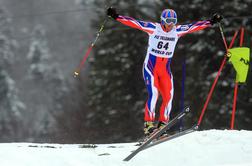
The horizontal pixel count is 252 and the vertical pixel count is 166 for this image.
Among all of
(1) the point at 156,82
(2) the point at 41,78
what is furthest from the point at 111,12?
(2) the point at 41,78

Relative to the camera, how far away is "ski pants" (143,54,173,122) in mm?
10773

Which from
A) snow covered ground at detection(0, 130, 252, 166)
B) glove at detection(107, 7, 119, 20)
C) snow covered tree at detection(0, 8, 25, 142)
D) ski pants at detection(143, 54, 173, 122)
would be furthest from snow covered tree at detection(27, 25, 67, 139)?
snow covered ground at detection(0, 130, 252, 166)

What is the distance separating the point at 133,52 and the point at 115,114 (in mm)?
3878

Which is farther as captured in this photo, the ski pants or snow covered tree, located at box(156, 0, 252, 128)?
snow covered tree, located at box(156, 0, 252, 128)

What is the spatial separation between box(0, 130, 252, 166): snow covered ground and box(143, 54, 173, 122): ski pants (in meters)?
0.78

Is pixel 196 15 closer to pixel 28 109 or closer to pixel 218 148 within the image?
pixel 218 148

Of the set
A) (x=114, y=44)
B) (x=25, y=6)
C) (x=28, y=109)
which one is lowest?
(x=28, y=109)

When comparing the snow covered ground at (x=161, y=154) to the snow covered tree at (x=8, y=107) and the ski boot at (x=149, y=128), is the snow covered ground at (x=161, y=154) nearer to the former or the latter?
the ski boot at (x=149, y=128)

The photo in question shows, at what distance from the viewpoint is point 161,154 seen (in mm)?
9414

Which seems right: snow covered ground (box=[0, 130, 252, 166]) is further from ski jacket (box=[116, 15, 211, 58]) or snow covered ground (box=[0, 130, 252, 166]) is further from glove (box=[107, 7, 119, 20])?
glove (box=[107, 7, 119, 20])

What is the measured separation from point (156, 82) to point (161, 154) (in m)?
1.78

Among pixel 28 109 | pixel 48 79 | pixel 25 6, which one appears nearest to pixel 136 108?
pixel 48 79

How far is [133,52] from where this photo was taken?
35906 mm

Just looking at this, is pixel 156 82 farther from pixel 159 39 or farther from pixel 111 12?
pixel 111 12
